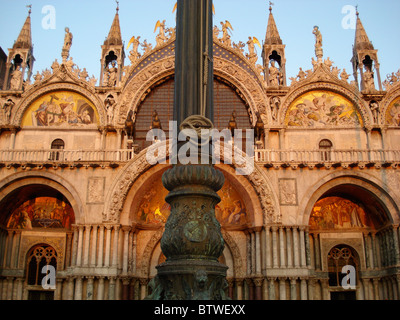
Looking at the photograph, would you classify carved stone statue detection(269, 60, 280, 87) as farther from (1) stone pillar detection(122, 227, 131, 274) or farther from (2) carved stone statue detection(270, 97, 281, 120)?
(1) stone pillar detection(122, 227, 131, 274)

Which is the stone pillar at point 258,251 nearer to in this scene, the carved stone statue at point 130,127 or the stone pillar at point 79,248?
the stone pillar at point 79,248

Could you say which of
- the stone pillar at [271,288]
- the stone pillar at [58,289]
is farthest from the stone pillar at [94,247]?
the stone pillar at [271,288]

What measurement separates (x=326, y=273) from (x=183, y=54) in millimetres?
14967

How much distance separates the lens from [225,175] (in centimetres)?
1864

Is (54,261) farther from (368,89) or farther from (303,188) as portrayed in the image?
(368,89)

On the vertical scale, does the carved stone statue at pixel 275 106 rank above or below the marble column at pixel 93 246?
above

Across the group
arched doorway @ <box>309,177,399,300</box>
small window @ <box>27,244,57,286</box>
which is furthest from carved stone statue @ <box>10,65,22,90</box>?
arched doorway @ <box>309,177,399,300</box>

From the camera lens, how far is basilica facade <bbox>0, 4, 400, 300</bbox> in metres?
17.5

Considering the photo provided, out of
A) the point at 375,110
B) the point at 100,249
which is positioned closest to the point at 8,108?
the point at 100,249

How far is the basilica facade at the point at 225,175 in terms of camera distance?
17469 mm

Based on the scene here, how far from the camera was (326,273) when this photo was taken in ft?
62.1
